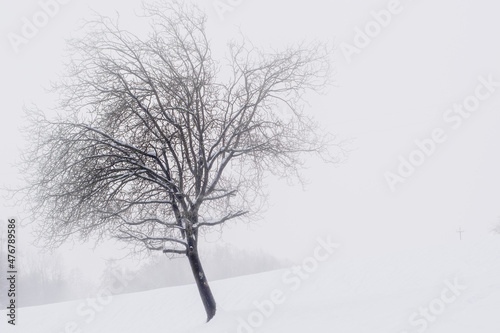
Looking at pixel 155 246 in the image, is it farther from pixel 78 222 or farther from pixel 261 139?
pixel 261 139

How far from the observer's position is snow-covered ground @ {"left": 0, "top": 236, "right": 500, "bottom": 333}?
564 cm

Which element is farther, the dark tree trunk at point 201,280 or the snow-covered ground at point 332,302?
the dark tree trunk at point 201,280

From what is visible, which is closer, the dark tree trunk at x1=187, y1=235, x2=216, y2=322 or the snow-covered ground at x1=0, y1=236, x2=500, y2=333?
the snow-covered ground at x1=0, y1=236, x2=500, y2=333

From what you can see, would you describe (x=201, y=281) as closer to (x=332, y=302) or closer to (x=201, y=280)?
(x=201, y=280)

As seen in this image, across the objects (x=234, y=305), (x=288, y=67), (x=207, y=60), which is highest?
(x=207, y=60)

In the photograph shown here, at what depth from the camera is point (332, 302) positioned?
7.90 metres

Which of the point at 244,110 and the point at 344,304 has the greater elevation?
the point at 244,110

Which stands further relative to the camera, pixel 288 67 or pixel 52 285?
pixel 52 285

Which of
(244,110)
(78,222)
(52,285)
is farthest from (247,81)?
(52,285)

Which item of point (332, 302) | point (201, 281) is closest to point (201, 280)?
point (201, 281)

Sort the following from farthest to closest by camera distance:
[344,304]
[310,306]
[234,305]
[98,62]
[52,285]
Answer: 1. [52,285]
2. [234,305]
3. [98,62]
4. [310,306]
5. [344,304]

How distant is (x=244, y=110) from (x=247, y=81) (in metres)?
0.80

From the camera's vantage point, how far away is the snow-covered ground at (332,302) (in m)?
5.64

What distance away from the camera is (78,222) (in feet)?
29.6
